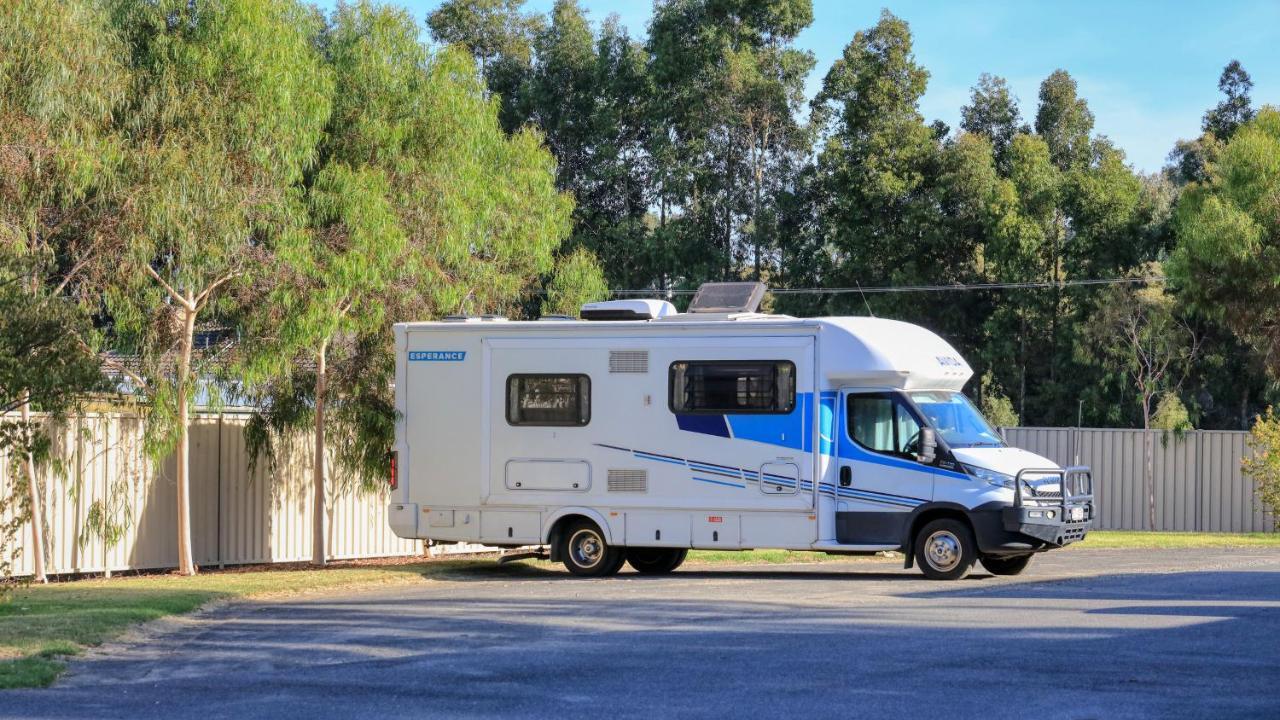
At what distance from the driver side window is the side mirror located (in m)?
0.16

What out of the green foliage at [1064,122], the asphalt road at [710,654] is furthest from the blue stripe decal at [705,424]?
the green foliage at [1064,122]

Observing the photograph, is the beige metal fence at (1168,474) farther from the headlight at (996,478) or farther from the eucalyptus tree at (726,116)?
the headlight at (996,478)

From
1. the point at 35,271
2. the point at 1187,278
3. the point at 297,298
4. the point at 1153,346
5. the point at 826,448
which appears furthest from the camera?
the point at 1153,346

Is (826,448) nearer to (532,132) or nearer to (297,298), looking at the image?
(297,298)

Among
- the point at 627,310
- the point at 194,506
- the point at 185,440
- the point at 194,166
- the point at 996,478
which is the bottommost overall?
the point at 194,506

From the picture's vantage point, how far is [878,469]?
18.4m

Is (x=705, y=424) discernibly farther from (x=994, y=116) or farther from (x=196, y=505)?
(x=994, y=116)

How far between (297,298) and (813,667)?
11.0 metres

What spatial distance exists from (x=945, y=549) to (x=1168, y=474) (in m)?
19.1

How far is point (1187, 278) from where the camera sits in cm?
3331

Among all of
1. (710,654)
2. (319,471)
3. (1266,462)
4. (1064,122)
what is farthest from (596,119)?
(710,654)

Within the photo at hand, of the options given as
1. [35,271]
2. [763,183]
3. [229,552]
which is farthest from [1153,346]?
[35,271]

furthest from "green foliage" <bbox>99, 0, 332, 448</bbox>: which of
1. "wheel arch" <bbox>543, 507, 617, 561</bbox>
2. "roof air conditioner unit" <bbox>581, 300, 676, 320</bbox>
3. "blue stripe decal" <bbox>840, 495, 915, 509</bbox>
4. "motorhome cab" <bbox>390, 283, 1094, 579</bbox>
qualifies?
"blue stripe decal" <bbox>840, 495, 915, 509</bbox>

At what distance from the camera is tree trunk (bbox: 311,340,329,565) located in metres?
21.9
